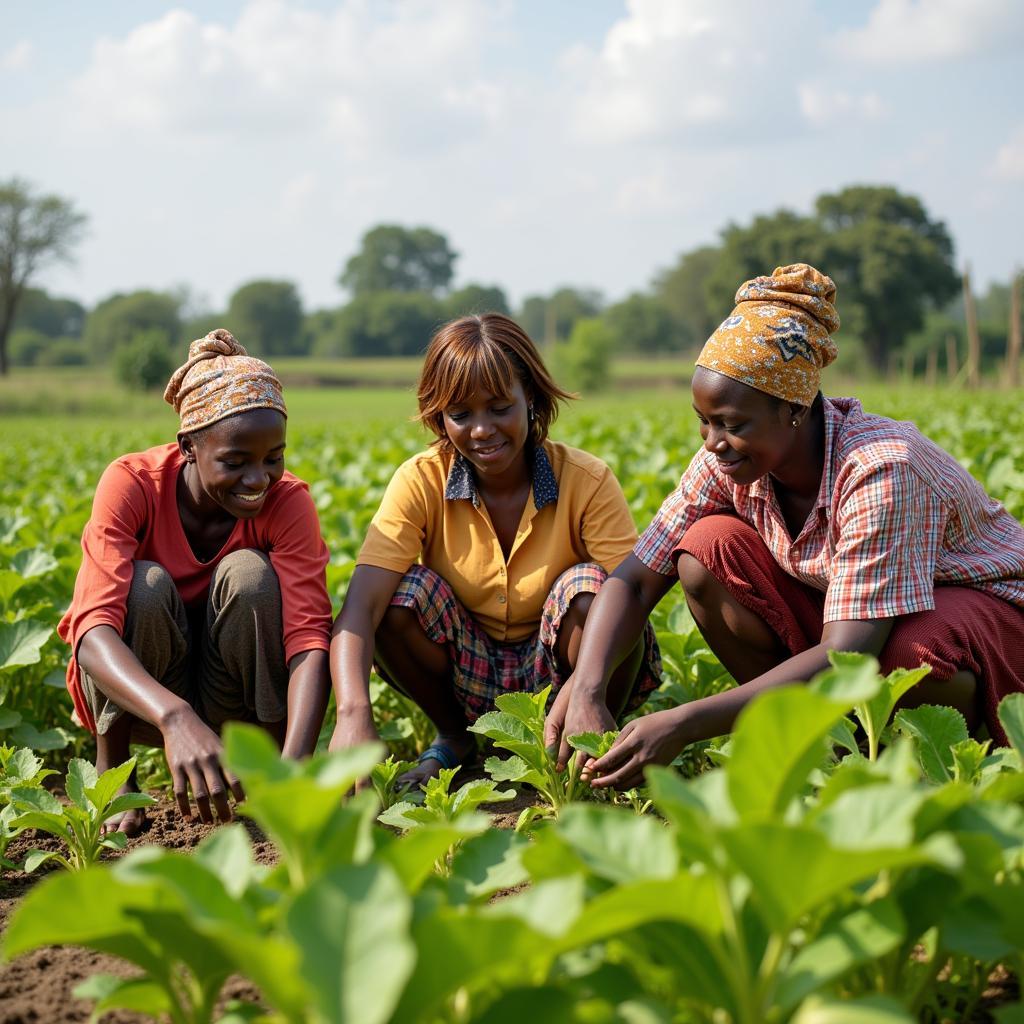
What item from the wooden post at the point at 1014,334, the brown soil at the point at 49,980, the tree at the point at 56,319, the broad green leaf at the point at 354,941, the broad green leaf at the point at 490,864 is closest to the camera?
the broad green leaf at the point at 354,941

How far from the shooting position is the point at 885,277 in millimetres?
50250

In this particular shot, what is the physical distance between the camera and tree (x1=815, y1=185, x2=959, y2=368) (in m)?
50.8

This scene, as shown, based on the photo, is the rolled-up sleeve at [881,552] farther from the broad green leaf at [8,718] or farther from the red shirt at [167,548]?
the broad green leaf at [8,718]

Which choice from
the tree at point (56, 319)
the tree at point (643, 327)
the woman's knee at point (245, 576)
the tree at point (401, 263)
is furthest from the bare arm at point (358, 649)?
the tree at point (401, 263)

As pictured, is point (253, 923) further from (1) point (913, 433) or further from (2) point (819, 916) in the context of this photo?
(1) point (913, 433)

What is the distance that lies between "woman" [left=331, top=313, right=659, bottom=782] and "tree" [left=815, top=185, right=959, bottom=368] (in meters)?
49.6

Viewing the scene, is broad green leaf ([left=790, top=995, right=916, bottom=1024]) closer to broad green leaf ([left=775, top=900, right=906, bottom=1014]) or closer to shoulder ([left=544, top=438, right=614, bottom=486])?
broad green leaf ([left=775, top=900, right=906, bottom=1014])

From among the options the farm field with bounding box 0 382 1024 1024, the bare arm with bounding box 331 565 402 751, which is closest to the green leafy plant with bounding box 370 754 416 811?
the bare arm with bounding box 331 565 402 751

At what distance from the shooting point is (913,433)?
2.56 m

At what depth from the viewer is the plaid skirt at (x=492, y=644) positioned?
2.94m

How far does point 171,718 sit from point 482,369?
1.14 meters

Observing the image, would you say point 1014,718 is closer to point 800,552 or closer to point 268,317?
point 800,552

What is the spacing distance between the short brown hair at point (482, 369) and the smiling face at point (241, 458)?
16.4 inches

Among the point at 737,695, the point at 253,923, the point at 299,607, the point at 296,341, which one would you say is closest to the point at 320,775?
the point at 253,923
